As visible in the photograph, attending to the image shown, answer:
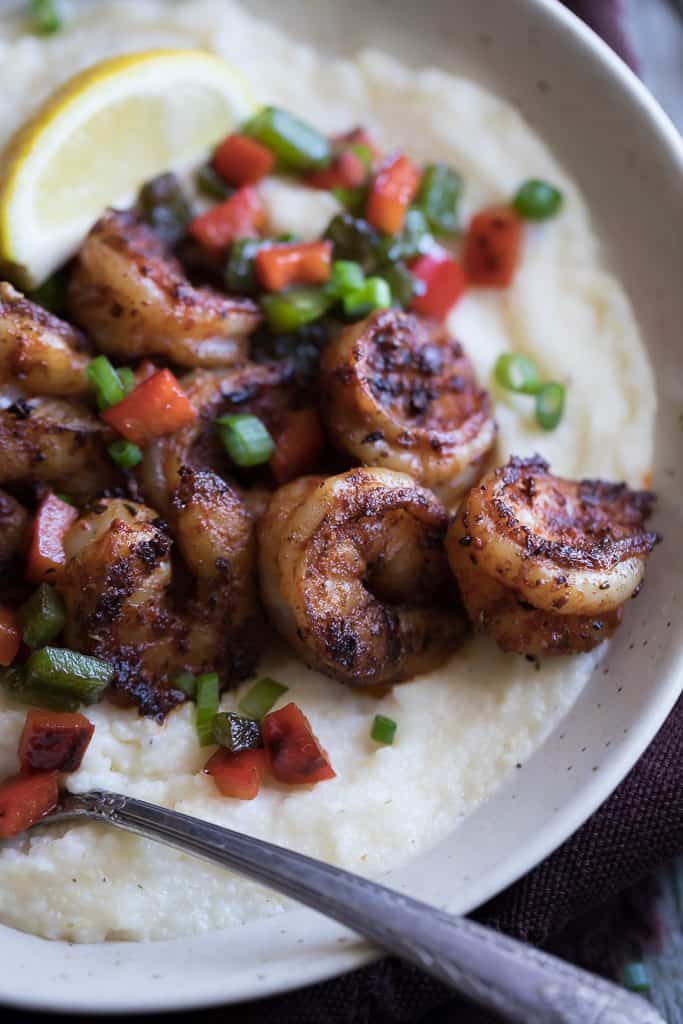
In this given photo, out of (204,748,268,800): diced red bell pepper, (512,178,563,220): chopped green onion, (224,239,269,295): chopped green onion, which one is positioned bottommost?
(204,748,268,800): diced red bell pepper

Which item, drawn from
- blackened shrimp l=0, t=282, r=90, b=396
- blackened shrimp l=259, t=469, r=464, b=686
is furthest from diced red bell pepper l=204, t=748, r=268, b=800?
blackened shrimp l=0, t=282, r=90, b=396

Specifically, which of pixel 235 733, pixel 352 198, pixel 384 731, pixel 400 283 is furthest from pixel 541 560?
pixel 352 198

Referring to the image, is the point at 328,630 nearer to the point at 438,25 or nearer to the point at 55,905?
the point at 55,905

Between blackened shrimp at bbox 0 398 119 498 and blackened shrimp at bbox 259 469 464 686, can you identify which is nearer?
blackened shrimp at bbox 259 469 464 686

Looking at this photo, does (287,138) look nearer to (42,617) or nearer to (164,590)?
(164,590)

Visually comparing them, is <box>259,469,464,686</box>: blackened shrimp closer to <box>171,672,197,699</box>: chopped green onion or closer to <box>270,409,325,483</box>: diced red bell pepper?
<box>270,409,325,483</box>: diced red bell pepper

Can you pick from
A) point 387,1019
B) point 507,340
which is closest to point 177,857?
point 387,1019

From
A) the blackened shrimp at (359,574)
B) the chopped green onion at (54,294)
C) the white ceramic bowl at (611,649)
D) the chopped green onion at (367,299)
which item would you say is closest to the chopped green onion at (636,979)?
the white ceramic bowl at (611,649)
